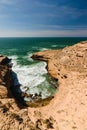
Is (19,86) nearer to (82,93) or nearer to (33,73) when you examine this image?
(33,73)

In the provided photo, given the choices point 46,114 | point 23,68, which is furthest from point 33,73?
point 46,114

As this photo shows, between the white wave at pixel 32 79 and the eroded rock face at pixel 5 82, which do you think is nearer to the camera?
the eroded rock face at pixel 5 82

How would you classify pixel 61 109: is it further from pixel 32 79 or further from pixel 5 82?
pixel 32 79

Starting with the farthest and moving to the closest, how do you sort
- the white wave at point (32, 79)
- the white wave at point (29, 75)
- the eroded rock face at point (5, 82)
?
the white wave at point (29, 75) → the white wave at point (32, 79) → the eroded rock face at point (5, 82)

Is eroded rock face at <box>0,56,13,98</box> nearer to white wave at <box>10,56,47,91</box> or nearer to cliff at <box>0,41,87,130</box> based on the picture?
white wave at <box>10,56,47,91</box>

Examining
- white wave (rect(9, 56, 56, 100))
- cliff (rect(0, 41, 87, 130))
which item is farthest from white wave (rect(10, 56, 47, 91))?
cliff (rect(0, 41, 87, 130))

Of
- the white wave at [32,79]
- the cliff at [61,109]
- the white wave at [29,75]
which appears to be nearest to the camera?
the cliff at [61,109]

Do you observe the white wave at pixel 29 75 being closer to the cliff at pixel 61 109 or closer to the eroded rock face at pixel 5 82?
the eroded rock face at pixel 5 82

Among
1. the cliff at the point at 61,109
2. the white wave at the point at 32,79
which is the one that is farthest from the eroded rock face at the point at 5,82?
the cliff at the point at 61,109
